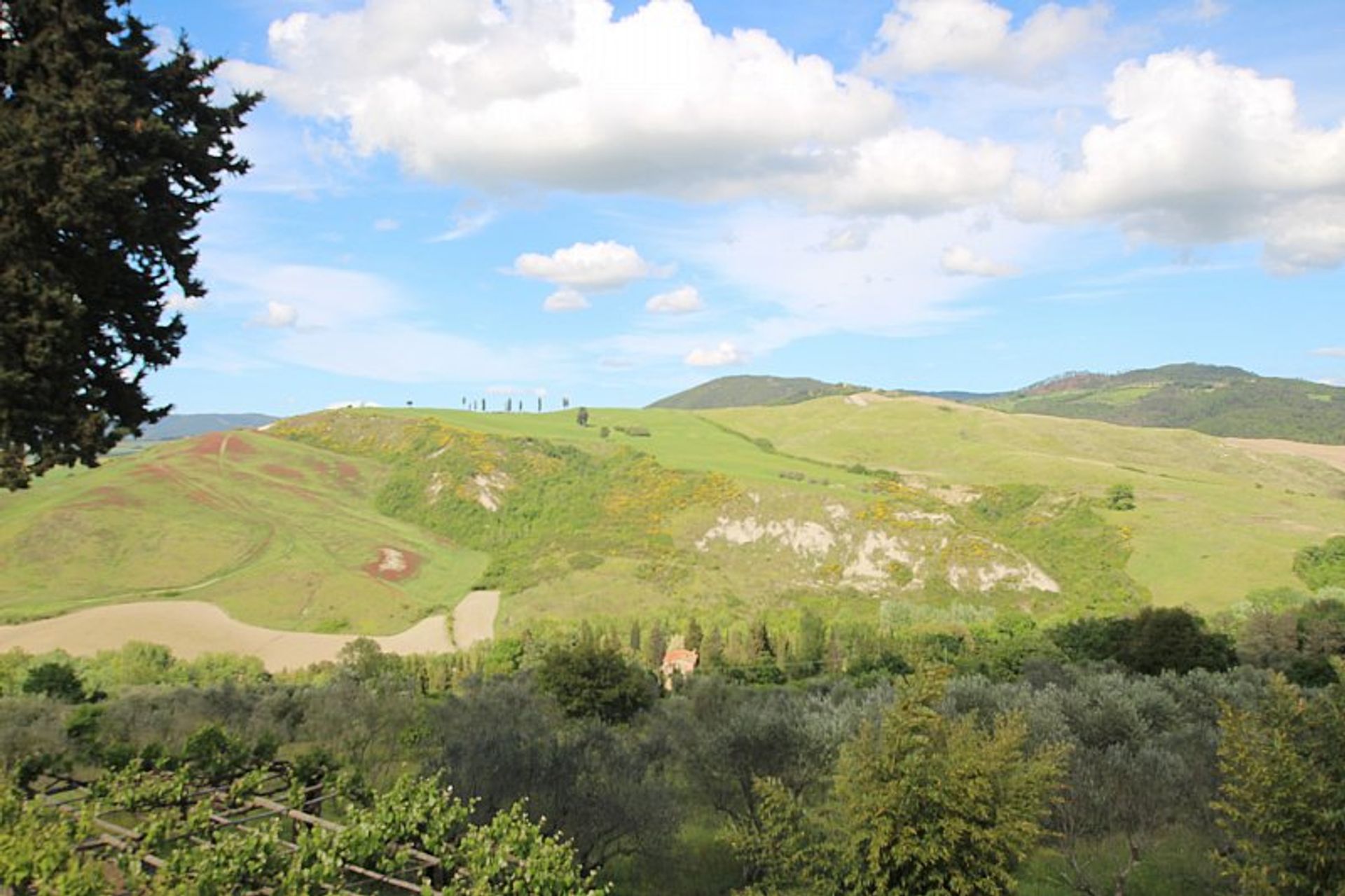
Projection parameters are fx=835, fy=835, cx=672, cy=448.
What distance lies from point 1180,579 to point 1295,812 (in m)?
111

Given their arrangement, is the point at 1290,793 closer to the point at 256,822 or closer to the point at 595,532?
the point at 256,822

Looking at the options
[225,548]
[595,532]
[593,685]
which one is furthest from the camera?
[595,532]

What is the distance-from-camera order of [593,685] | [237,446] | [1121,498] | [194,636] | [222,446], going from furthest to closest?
[237,446] < [222,446] < [1121,498] < [194,636] < [593,685]

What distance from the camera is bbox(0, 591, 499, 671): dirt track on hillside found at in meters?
80.3

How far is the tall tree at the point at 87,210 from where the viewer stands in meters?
12.3

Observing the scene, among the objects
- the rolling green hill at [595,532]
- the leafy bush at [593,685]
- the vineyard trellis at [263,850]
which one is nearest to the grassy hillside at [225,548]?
the rolling green hill at [595,532]

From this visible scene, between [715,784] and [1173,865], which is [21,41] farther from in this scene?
[1173,865]

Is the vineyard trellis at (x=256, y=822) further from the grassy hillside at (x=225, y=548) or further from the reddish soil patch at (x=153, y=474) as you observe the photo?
the reddish soil patch at (x=153, y=474)

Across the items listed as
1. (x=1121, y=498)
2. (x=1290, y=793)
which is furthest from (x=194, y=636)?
(x=1121, y=498)

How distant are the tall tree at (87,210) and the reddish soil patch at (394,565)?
98.6m

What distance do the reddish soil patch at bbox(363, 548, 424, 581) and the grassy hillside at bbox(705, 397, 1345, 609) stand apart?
299 ft

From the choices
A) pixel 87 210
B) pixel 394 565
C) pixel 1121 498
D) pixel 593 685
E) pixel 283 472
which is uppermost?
pixel 87 210

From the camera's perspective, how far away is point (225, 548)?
107312 millimetres

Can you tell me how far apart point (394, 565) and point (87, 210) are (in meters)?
105
